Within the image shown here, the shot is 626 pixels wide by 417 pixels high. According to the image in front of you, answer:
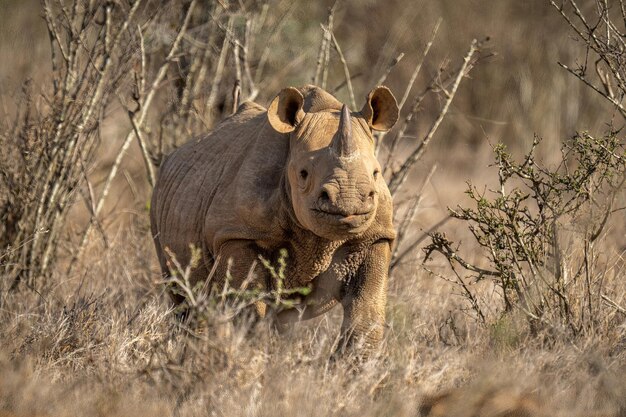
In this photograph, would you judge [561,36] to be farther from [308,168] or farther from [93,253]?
[308,168]

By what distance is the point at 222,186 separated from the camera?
693 centimetres

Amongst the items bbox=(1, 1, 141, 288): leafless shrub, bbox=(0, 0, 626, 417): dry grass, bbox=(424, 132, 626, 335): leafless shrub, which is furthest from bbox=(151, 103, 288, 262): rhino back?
bbox=(424, 132, 626, 335): leafless shrub

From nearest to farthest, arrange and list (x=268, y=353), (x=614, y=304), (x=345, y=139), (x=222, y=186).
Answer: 1. (x=268, y=353)
2. (x=345, y=139)
3. (x=614, y=304)
4. (x=222, y=186)

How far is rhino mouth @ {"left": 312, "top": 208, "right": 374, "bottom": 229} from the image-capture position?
5.84 metres

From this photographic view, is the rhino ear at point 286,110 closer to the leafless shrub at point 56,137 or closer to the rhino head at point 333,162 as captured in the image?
the rhino head at point 333,162

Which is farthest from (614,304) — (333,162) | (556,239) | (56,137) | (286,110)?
(56,137)

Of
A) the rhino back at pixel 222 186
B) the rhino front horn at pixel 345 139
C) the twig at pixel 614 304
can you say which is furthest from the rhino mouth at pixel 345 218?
the twig at pixel 614 304

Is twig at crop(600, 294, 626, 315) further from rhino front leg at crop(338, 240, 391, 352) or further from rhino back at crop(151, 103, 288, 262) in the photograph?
rhino back at crop(151, 103, 288, 262)

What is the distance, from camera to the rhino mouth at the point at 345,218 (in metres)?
5.84

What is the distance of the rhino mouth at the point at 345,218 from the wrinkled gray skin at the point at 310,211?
11 mm

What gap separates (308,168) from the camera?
20.1 ft

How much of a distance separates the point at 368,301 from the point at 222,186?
1185 mm

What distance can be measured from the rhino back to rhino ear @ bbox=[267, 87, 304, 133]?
0.71 feet

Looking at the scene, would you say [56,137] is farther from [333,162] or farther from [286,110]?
[333,162]
